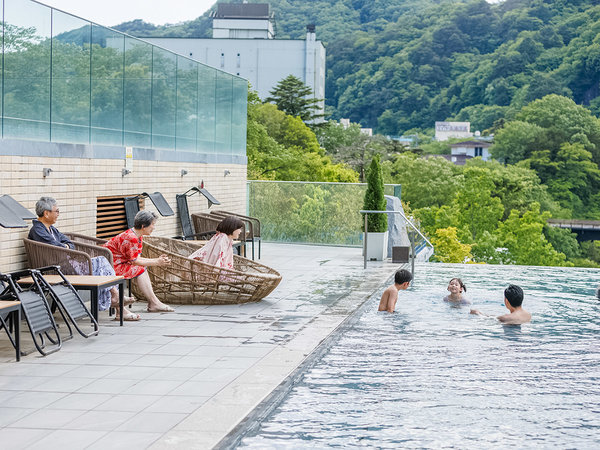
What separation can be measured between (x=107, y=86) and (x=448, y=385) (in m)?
7.34

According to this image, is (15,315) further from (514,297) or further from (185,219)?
(185,219)

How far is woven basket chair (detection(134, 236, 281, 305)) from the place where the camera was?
1023cm

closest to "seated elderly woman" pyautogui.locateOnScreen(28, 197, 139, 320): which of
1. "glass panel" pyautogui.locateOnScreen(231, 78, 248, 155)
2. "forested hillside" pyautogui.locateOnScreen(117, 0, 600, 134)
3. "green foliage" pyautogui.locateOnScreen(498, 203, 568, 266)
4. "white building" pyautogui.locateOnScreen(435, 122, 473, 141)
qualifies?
"glass panel" pyautogui.locateOnScreen(231, 78, 248, 155)

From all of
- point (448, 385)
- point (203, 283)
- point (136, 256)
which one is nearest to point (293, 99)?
point (203, 283)

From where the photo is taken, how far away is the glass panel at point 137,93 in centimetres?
1252

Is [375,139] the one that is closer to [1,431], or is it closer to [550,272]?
[550,272]

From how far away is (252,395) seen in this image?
589 centimetres

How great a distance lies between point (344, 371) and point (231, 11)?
3931 inches

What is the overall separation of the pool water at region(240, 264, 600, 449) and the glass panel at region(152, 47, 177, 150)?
16.4 feet

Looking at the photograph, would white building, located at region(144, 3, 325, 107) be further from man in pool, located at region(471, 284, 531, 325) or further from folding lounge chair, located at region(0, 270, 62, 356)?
folding lounge chair, located at region(0, 270, 62, 356)

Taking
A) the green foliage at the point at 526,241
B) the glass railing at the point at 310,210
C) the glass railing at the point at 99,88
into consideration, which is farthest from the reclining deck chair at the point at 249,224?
the green foliage at the point at 526,241

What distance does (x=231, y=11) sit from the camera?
102375mm

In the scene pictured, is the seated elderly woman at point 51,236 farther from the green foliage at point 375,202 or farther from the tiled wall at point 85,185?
the green foliage at point 375,202

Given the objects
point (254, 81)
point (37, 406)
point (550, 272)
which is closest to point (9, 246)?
point (37, 406)
